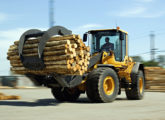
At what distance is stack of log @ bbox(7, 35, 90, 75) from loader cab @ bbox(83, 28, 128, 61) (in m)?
2.50

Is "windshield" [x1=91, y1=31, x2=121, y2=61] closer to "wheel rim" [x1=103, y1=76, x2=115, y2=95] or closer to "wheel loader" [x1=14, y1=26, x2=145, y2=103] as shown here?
"wheel loader" [x1=14, y1=26, x2=145, y2=103]

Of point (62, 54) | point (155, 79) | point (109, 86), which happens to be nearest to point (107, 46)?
point (109, 86)

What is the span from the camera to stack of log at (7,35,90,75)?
1003cm

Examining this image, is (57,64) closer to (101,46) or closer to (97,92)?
(97,92)

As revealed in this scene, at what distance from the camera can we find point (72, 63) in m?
10.2

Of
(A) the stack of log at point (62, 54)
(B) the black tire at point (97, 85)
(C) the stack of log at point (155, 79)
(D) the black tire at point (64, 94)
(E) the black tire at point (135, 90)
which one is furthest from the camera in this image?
(C) the stack of log at point (155, 79)

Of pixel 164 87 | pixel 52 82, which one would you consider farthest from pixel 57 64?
pixel 164 87

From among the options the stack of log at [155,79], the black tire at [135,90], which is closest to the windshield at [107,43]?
the black tire at [135,90]

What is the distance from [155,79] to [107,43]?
9854 millimetres

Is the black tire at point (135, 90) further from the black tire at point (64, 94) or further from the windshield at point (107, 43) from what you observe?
the black tire at point (64, 94)

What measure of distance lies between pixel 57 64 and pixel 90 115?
2.57m

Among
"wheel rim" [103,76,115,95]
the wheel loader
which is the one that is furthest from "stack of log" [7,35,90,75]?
"wheel rim" [103,76,115,95]

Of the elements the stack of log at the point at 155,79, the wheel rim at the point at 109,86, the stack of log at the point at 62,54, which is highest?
the stack of log at the point at 62,54

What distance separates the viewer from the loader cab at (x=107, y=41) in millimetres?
13203
